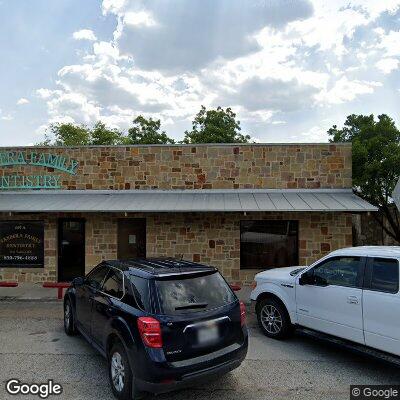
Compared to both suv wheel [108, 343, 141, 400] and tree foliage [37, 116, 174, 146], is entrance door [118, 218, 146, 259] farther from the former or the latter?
tree foliage [37, 116, 174, 146]

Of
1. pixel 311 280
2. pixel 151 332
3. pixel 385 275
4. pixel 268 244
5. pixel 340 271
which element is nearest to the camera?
pixel 151 332

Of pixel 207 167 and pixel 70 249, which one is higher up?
pixel 207 167

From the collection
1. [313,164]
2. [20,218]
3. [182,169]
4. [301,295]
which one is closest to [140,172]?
[182,169]

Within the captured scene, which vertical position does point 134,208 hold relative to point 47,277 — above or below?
above

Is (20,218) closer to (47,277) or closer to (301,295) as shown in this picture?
(47,277)

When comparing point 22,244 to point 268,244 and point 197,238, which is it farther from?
point 268,244

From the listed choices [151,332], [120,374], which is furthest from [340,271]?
[120,374]

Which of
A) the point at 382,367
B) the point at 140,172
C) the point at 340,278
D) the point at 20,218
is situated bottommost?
the point at 382,367

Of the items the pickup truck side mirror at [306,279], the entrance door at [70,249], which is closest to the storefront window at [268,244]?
the pickup truck side mirror at [306,279]

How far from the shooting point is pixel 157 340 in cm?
401

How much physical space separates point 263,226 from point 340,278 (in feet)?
18.3

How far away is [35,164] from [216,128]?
65.0 ft

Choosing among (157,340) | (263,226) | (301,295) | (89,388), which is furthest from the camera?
(263,226)

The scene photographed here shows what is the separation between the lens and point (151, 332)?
4.02 metres
